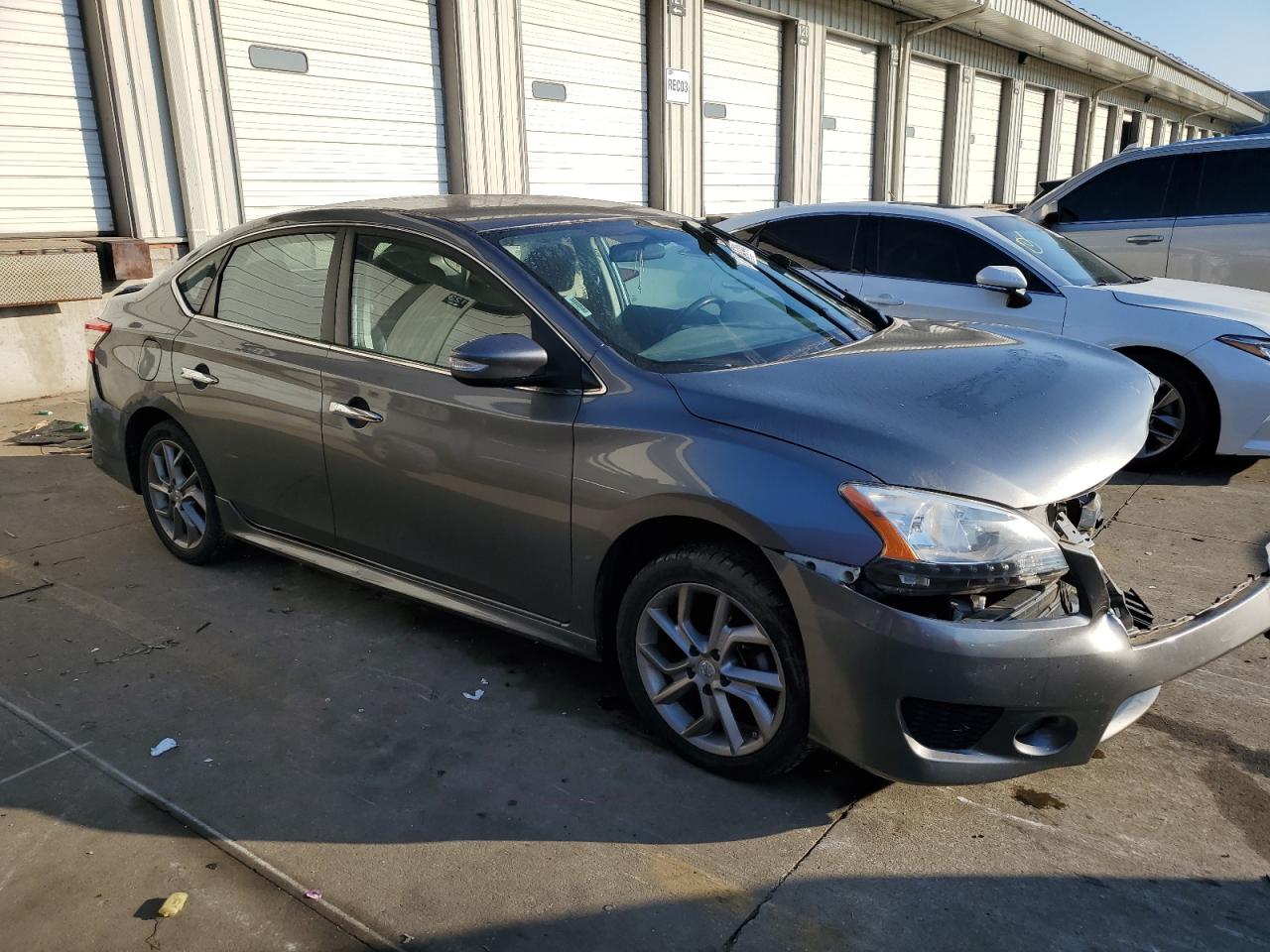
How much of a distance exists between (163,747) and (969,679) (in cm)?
246

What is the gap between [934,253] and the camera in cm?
629

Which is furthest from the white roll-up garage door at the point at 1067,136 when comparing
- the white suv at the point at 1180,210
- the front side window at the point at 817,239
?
the front side window at the point at 817,239

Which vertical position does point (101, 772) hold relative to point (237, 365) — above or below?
below

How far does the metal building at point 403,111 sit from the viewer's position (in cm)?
746

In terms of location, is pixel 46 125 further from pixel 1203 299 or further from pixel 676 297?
pixel 1203 299

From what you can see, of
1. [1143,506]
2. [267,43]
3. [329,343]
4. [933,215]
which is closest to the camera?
[329,343]

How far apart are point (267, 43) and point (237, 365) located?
5.49 meters

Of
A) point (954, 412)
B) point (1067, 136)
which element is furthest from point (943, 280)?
point (1067, 136)

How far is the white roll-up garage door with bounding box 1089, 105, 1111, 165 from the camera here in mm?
26234

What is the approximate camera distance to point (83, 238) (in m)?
7.78

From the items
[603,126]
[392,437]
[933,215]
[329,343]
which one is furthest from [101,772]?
[603,126]

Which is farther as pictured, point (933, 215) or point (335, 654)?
point (933, 215)

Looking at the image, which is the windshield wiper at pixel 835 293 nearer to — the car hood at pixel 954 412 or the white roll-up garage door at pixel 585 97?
the car hood at pixel 954 412

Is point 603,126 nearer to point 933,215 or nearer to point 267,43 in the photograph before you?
point 267,43
